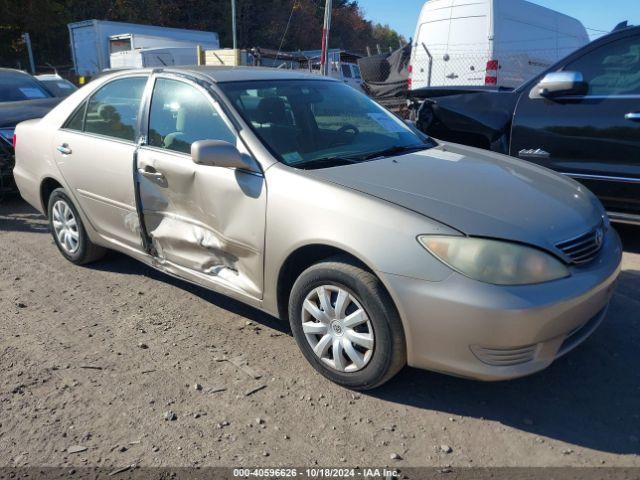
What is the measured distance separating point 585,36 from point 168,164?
483 inches

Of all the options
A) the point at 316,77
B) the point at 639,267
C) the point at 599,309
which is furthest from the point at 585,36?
the point at 599,309

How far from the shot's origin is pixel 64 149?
4.38m

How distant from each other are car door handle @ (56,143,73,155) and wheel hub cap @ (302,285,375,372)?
8.35 feet

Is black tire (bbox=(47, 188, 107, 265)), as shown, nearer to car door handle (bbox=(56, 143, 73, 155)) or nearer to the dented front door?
car door handle (bbox=(56, 143, 73, 155))

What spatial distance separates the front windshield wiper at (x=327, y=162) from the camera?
122 inches

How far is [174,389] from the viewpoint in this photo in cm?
293

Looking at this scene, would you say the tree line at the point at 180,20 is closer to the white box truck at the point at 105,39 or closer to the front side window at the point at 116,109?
the white box truck at the point at 105,39

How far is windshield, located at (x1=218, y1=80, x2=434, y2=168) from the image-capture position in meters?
Result: 3.27

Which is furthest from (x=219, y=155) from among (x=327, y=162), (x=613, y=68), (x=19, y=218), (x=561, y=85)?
(x=19, y=218)

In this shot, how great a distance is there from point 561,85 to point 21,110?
254 inches

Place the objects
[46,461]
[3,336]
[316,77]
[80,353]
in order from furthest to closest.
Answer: [316,77], [3,336], [80,353], [46,461]

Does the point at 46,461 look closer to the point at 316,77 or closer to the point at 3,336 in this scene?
the point at 3,336

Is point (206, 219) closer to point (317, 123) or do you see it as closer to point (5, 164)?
point (317, 123)

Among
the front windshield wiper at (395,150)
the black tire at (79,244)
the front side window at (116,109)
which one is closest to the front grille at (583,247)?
the front windshield wiper at (395,150)
